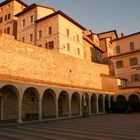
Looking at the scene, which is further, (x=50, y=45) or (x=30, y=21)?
(x=30, y=21)

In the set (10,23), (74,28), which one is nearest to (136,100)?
(74,28)

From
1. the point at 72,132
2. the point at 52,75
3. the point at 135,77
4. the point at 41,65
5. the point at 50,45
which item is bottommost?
the point at 72,132

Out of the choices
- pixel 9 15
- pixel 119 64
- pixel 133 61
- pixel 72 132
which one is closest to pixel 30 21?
pixel 9 15

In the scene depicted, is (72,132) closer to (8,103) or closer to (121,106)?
(8,103)

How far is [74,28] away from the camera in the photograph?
4291cm

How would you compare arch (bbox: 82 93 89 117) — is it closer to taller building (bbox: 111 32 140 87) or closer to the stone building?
the stone building

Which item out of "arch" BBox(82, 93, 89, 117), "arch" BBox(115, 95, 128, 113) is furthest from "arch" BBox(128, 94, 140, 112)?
"arch" BBox(82, 93, 89, 117)

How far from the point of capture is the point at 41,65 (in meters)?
27.4

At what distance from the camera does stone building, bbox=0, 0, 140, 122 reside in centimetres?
2209

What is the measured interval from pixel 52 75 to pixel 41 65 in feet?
7.45

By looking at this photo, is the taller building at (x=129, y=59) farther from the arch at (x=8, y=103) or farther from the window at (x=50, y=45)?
the arch at (x=8, y=103)

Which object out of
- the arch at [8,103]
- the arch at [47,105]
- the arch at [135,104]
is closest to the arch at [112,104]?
the arch at [135,104]

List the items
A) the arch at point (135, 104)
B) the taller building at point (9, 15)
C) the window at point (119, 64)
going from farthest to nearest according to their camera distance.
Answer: the taller building at point (9, 15) → the window at point (119, 64) → the arch at point (135, 104)

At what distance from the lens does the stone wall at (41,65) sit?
Answer: 23.3 meters
